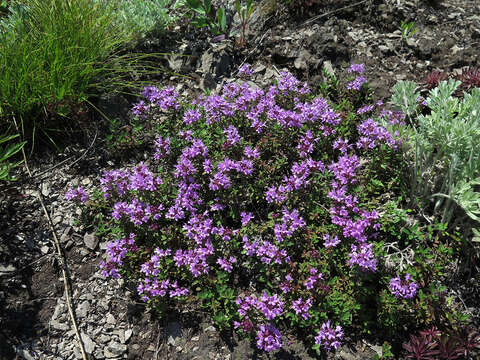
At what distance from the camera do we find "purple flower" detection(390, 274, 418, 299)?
118 inches

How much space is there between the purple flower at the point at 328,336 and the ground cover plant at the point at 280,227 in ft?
0.04

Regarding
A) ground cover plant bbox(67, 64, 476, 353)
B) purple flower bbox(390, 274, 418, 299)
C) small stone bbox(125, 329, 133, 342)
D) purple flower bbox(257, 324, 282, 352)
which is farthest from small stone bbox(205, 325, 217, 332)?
purple flower bbox(390, 274, 418, 299)

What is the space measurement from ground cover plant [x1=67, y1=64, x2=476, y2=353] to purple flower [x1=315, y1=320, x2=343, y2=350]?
0.5 inches

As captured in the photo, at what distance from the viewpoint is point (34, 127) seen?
13.3ft

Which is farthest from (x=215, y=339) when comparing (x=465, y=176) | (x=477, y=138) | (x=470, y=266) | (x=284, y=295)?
(x=477, y=138)

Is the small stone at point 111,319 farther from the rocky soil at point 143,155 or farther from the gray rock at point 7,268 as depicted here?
the gray rock at point 7,268

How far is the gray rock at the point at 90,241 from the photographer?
3769 mm

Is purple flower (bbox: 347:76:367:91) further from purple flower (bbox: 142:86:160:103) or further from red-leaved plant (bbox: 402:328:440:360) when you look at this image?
red-leaved plant (bbox: 402:328:440:360)

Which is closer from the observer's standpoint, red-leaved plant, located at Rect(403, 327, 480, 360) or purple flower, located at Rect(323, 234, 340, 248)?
A: red-leaved plant, located at Rect(403, 327, 480, 360)

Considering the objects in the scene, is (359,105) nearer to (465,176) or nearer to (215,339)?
(465,176)

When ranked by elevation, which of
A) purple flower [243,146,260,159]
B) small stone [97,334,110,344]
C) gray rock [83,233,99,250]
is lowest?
small stone [97,334,110,344]

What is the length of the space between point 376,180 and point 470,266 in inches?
44.6

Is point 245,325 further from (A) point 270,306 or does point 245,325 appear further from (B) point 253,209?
(B) point 253,209

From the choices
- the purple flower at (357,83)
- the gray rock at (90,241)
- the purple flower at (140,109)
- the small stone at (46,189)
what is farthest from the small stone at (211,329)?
Result: the purple flower at (357,83)
